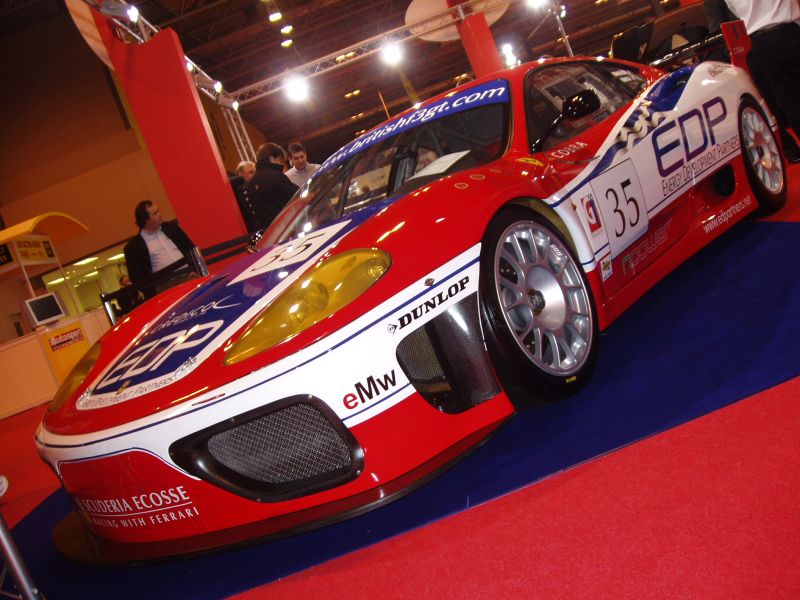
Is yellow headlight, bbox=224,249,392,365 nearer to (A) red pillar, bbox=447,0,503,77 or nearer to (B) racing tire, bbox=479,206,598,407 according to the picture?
(B) racing tire, bbox=479,206,598,407

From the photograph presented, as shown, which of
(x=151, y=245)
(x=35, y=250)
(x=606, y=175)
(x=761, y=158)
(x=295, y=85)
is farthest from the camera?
(x=295, y=85)

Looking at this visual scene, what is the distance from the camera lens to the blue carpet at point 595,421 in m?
2.02

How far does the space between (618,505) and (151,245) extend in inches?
193

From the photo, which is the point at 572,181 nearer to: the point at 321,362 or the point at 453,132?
the point at 453,132

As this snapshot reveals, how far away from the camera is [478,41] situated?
15484mm

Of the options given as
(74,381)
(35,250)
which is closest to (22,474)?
(74,381)

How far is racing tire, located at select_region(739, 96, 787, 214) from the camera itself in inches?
142

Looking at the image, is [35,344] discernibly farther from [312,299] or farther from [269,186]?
[312,299]

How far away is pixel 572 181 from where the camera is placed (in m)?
2.66

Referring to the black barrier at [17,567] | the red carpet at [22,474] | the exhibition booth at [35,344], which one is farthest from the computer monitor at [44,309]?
the black barrier at [17,567]

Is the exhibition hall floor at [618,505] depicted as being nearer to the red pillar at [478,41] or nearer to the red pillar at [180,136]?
the red pillar at [180,136]

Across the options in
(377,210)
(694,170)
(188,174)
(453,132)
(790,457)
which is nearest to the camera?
→ (790,457)

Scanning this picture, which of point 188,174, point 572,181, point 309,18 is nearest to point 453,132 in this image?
point 572,181

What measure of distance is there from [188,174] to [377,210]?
26.5 ft
